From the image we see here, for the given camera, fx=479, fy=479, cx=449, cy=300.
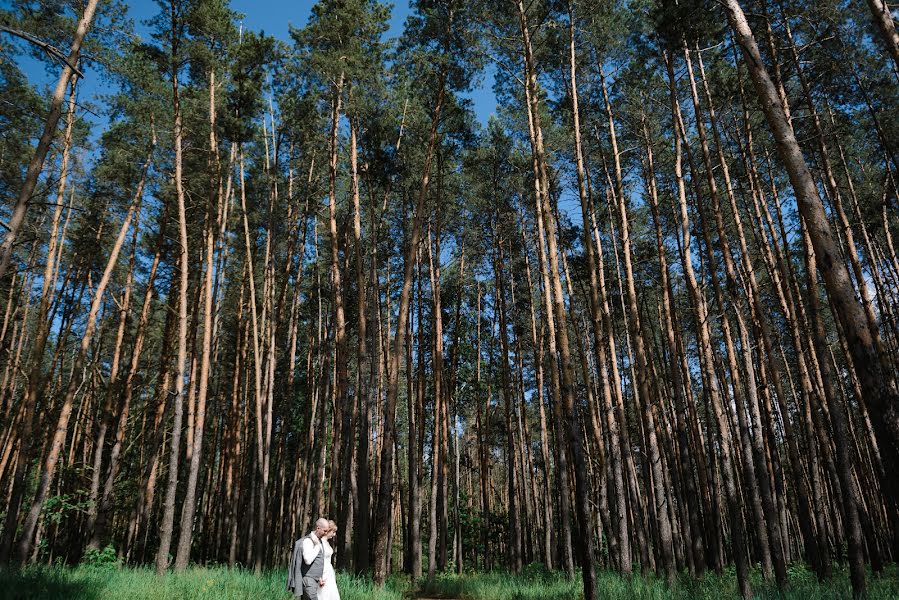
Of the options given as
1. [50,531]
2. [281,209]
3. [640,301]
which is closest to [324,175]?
[281,209]

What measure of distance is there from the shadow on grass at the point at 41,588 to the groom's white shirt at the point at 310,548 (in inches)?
79.9

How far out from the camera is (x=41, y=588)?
491 centimetres

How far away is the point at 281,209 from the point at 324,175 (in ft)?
5.64

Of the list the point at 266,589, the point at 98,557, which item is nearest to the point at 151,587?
the point at 266,589

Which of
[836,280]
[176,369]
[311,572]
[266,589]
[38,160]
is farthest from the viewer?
[176,369]

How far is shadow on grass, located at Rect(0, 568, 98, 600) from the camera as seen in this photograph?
4555 mm

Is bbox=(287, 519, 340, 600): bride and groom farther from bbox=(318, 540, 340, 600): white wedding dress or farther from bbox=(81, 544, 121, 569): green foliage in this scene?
bbox=(81, 544, 121, 569): green foliage

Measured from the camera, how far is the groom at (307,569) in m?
5.30

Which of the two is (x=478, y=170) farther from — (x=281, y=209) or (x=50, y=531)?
(x=50, y=531)

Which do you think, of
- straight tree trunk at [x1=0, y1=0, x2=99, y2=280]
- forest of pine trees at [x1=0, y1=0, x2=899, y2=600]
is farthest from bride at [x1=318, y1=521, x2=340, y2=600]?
straight tree trunk at [x1=0, y1=0, x2=99, y2=280]

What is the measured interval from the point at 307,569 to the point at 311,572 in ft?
0.19

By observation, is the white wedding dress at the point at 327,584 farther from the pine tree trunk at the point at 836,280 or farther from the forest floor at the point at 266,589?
the pine tree trunk at the point at 836,280

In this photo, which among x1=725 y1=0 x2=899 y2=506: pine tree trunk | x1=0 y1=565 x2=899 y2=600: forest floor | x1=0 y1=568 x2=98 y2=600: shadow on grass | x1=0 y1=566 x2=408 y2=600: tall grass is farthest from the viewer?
x1=0 y1=565 x2=899 y2=600: forest floor

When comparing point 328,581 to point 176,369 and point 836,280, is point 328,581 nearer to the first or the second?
point 176,369
